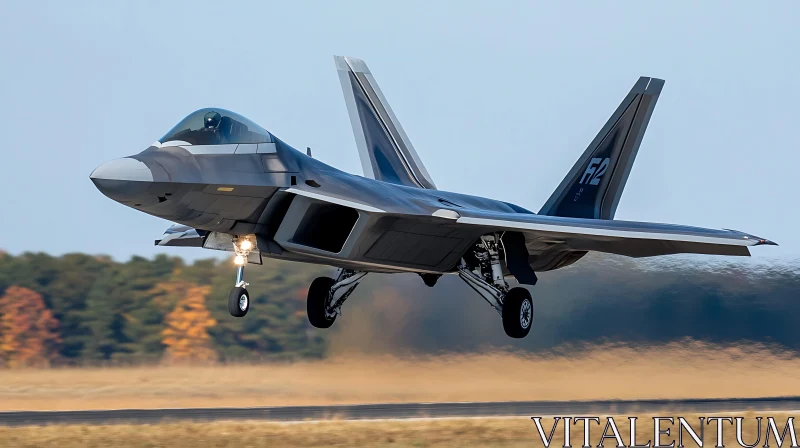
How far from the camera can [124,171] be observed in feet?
43.1

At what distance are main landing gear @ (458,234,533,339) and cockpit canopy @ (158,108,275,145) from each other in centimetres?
370

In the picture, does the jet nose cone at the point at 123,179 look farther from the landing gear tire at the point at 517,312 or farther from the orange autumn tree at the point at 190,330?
the orange autumn tree at the point at 190,330

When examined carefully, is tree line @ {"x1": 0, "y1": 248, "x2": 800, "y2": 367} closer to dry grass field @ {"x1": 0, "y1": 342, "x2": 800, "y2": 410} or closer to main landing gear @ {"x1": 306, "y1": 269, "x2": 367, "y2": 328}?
dry grass field @ {"x1": 0, "y1": 342, "x2": 800, "y2": 410}

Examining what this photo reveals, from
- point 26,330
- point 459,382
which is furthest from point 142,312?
point 459,382

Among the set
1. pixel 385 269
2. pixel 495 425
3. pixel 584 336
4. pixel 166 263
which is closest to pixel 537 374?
pixel 584 336

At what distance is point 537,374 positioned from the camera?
63.8ft

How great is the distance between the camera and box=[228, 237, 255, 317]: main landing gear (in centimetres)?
1455

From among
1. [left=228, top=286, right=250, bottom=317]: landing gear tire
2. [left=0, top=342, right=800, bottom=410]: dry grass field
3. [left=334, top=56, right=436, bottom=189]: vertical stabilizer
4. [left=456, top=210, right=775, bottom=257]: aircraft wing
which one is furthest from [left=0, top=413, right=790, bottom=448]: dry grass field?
[left=334, top=56, right=436, bottom=189]: vertical stabilizer

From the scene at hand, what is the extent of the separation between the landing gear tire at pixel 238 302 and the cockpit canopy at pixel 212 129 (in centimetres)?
168

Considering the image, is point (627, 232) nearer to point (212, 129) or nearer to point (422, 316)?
point (422, 316)

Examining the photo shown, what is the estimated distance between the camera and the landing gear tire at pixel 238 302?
14.5 metres

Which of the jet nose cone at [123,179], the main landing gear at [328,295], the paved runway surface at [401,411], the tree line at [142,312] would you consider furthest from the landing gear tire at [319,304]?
the jet nose cone at [123,179]

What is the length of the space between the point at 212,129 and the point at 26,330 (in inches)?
340

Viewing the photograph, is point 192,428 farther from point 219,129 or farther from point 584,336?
point 584,336
